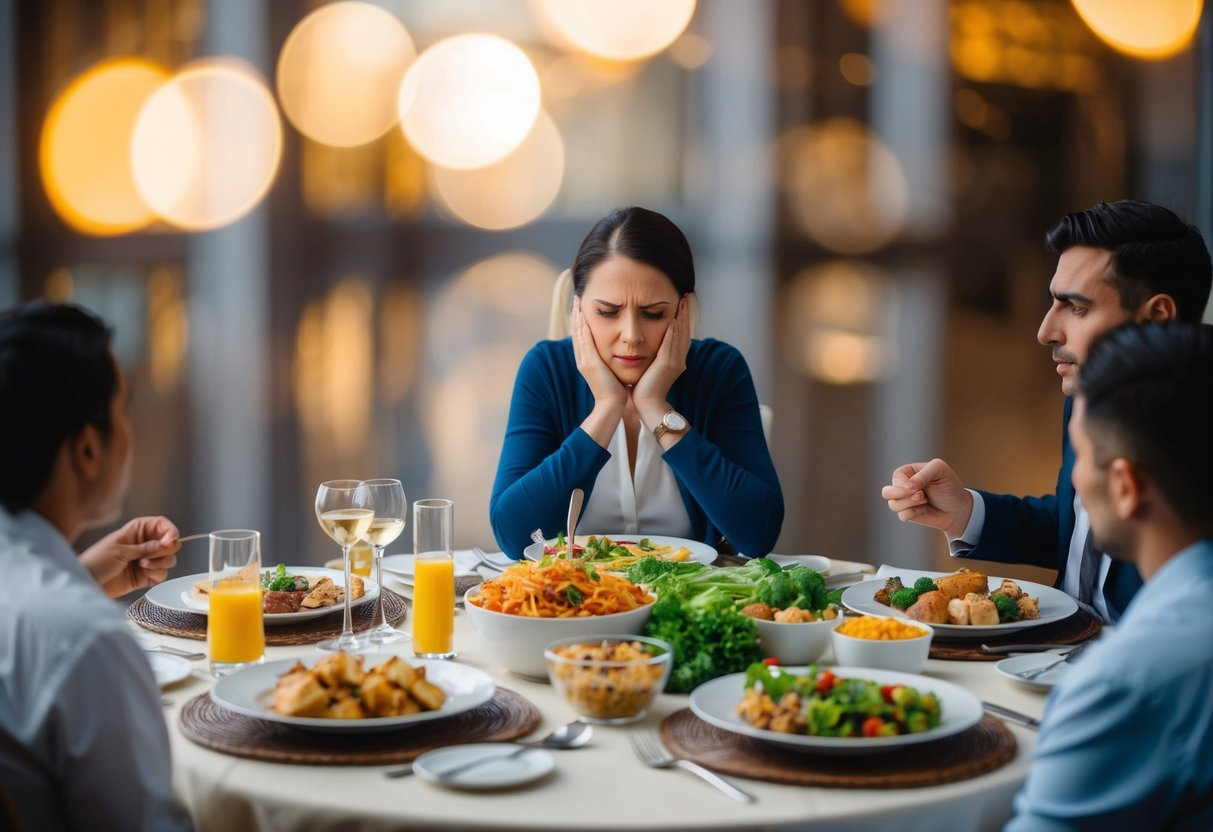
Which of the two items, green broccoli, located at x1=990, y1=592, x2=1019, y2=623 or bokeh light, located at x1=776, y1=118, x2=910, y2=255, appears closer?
green broccoli, located at x1=990, y1=592, x2=1019, y2=623

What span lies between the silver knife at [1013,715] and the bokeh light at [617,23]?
297 cm

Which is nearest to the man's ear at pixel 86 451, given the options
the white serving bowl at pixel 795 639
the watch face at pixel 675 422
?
the white serving bowl at pixel 795 639

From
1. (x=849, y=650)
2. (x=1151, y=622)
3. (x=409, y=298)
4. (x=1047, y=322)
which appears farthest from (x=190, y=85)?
(x=1151, y=622)

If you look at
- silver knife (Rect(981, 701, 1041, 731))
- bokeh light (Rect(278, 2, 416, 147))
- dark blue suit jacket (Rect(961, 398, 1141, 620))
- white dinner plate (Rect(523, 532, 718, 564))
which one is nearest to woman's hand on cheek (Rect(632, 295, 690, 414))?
white dinner plate (Rect(523, 532, 718, 564))

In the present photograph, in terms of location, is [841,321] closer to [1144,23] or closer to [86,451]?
[1144,23]

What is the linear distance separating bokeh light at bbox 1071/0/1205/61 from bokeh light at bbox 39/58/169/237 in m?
→ 3.14

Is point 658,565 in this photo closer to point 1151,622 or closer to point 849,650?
point 849,650

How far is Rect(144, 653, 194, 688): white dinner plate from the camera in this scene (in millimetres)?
1411

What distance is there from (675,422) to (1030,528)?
0.70 meters

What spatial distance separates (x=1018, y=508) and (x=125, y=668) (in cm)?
158

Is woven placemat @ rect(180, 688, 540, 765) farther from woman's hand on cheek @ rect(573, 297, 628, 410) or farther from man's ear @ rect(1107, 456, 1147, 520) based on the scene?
woman's hand on cheek @ rect(573, 297, 628, 410)

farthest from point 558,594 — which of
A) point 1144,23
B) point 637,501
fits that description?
point 1144,23

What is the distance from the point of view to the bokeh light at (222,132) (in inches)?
153

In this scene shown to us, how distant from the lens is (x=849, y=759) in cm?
117
